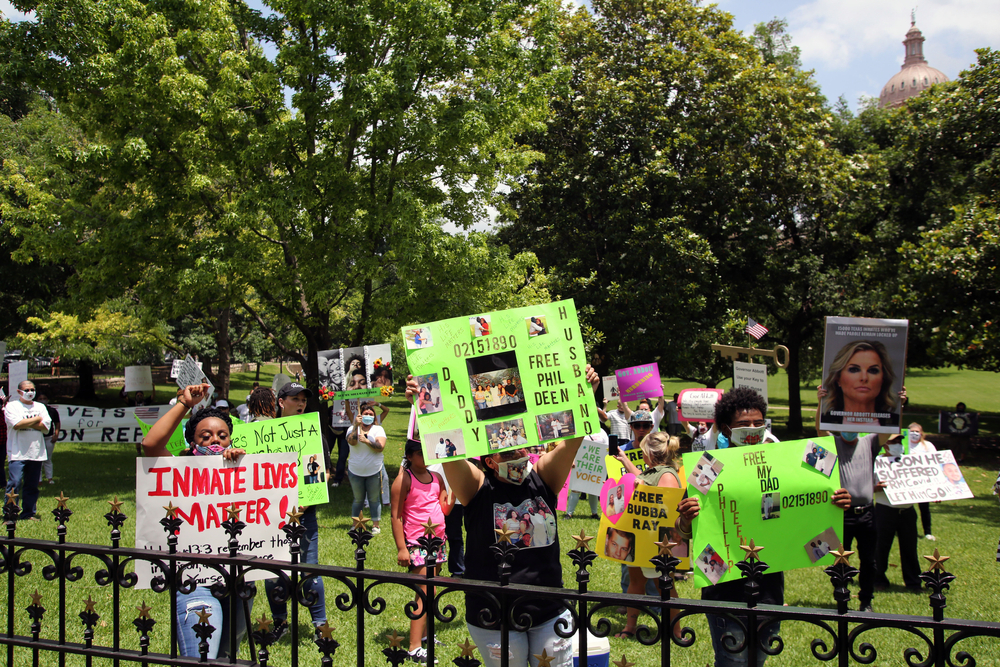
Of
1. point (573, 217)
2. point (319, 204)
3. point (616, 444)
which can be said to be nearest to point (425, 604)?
point (616, 444)

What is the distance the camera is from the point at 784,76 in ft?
70.8

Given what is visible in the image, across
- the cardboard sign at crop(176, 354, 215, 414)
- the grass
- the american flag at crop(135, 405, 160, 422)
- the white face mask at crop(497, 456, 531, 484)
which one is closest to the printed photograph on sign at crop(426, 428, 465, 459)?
the white face mask at crop(497, 456, 531, 484)

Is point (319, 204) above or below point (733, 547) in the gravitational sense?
above

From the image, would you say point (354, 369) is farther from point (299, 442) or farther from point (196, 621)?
point (196, 621)

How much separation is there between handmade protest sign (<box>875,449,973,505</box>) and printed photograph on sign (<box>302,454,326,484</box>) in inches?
229

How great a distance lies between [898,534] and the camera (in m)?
7.71

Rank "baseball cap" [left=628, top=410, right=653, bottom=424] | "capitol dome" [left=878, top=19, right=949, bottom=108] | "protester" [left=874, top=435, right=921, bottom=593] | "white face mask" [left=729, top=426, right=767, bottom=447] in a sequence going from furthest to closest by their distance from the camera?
"capitol dome" [left=878, top=19, right=949, bottom=108] < "baseball cap" [left=628, top=410, right=653, bottom=424] < "protester" [left=874, top=435, right=921, bottom=593] < "white face mask" [left=729, top=426, right=767, bottom=447]

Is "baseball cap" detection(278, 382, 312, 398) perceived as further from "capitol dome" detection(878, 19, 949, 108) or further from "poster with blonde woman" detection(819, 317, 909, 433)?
"capitol dome" detection(878, 19, 949, 108)

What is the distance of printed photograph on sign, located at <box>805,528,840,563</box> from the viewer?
3.81m

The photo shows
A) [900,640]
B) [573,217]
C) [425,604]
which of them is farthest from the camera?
[573,217]

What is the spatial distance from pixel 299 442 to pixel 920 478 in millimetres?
6662

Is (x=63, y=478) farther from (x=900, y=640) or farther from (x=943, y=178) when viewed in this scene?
(x=943, y=178)

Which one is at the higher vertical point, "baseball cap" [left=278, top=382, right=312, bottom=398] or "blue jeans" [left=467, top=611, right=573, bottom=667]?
"baseball cap" [left=278, top=382, right=312, bottom=398]

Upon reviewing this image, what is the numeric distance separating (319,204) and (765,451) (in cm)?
1109
